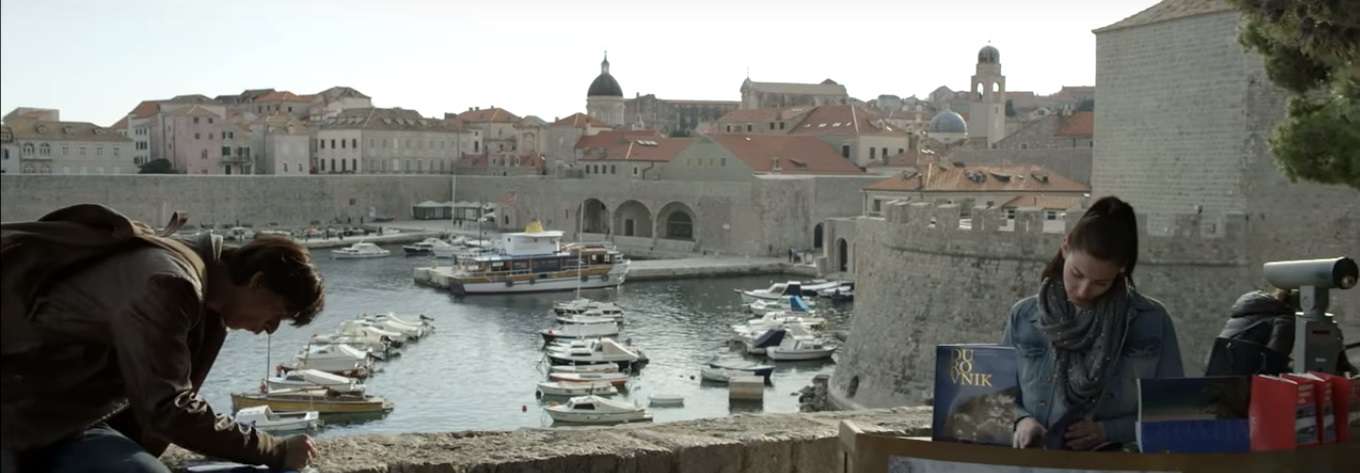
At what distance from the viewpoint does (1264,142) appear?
11859 millimetres

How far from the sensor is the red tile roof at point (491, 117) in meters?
65.0

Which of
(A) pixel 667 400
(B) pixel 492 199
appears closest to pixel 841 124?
(B) pixel 492 199

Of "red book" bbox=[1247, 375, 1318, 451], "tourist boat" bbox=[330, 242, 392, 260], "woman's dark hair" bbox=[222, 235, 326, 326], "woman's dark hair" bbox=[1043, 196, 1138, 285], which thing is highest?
"woman's dark hair" bbox=[1043, 196, 1138, 285]

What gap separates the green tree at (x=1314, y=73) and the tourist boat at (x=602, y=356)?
1446 centimetres

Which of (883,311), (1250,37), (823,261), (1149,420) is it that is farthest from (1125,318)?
(823,261)

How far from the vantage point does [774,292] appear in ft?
92.2

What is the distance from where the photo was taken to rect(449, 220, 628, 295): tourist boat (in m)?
30.0

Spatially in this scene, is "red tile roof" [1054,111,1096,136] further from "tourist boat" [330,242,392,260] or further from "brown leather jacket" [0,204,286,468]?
"brown leather jacket" [0,204,286,468]

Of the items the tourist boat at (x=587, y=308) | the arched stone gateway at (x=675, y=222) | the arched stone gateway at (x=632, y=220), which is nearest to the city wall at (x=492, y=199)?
the arched stone gateway at (x=675, y=222)

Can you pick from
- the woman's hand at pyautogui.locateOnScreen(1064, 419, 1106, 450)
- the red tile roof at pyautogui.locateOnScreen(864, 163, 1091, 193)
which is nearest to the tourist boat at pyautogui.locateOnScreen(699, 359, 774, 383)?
the red tile roof at pyautogui.locateOnScreen(864, 163, 1091, 193)

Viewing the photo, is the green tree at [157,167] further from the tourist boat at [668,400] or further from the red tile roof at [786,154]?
the tourist boat at [668,400]

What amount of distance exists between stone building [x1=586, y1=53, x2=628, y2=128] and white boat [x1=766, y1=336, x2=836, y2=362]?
5031cm

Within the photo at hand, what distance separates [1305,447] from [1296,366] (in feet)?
1.10

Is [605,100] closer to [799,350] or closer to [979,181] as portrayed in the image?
[979,181]
